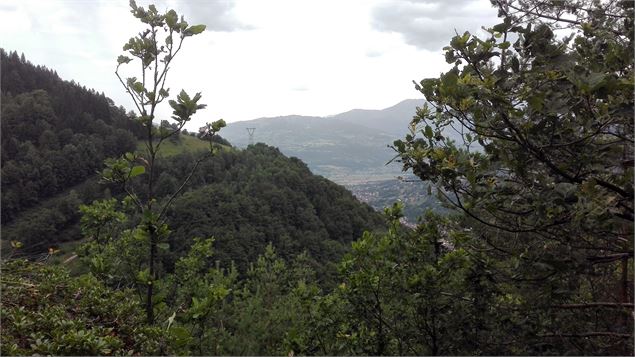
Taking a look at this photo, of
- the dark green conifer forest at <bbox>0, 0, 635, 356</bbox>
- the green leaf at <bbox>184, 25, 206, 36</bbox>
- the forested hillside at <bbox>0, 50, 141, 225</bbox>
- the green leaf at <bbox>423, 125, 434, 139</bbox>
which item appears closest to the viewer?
the dark green conifer forest at <bbox>0, 0, 635, 356</bbox>

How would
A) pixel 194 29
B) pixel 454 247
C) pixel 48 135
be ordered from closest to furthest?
pixel 194 29
pixel 454 247
pixel 48 135

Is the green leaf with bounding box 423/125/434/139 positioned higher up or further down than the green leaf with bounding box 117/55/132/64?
further down

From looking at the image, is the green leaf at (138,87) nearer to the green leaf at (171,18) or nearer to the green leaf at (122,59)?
the green leaf at (122,59)

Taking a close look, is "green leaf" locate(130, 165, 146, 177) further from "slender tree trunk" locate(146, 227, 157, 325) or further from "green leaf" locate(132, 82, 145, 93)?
"green leaf" locate(132, 82, 145, 93)

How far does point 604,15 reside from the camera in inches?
113

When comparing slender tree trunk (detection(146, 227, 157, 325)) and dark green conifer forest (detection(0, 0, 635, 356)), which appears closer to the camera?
dark green conifer forest (detection(0, 0, 635, 356))

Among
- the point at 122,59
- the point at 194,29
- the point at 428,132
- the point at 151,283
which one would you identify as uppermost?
the point at 194,29

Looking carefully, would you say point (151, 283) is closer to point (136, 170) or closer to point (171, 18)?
point (136, 170)

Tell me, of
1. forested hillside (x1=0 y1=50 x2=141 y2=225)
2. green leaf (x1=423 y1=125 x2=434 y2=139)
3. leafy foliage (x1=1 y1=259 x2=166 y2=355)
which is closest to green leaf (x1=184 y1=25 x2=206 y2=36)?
green leaf (x1=423 y1=125 x2=434 y2=139)

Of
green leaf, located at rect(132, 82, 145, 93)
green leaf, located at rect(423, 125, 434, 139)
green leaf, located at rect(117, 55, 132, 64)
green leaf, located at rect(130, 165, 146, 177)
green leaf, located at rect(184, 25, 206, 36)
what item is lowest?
green leaf, located at rect(130, 165, 146, 177)

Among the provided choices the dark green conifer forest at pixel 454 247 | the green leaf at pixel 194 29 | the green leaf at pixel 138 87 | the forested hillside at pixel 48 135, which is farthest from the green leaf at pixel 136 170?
the forested hillside at pixel 48 135

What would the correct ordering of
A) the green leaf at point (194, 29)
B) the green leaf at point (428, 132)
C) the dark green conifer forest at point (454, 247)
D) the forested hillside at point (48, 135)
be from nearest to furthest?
the dark green conifer forest at point (454, 247), the green leaf at point (428, 132), the green leaf at point (194, 29), the forested hillside at point (48, 135)

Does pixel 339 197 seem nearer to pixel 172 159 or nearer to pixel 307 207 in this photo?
pixel 307 207

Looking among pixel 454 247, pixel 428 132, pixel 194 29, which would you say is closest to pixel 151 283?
pixel 194 29
